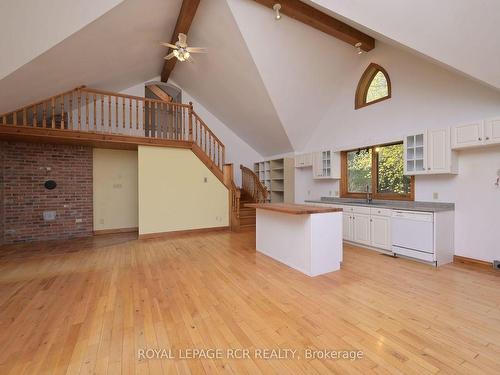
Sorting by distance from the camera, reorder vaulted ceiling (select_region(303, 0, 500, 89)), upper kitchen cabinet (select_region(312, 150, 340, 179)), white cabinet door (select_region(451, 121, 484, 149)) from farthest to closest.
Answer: upper kitchen cabinet (select_region(312, 150, 340, 179))
white cabinet door (select_region(451, 121, 484, 149))
vaulted ceiling (select_region(303, 0, 500, 89))

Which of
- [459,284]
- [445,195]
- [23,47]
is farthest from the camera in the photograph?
[445,195]

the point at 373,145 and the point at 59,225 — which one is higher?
the point at 373,145

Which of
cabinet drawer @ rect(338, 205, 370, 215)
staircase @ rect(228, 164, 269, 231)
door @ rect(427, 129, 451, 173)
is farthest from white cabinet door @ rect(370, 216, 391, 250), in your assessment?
staircase @ rect(228, 164, 269, 231)

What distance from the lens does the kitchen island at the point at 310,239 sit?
10.1ft

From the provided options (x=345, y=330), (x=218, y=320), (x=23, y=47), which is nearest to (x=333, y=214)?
(x=345, y=330)

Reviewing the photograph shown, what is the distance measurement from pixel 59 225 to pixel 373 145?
7744mm

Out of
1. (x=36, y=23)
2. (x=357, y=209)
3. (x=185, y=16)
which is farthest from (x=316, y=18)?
(x=36, y=23)

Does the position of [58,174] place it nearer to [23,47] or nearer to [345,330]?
[23,47]

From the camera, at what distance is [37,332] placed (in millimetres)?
1929

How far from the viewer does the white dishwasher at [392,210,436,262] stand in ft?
11.5

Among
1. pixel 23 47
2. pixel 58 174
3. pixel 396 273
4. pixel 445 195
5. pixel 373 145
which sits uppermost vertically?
pixel 23 47

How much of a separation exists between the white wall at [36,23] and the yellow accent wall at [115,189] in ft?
10.6

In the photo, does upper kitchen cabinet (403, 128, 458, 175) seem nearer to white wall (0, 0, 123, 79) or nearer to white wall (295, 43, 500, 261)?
white wall (295, 43, 500, 261)

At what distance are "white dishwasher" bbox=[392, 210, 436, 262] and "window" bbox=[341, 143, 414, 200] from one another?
2.48 ft
